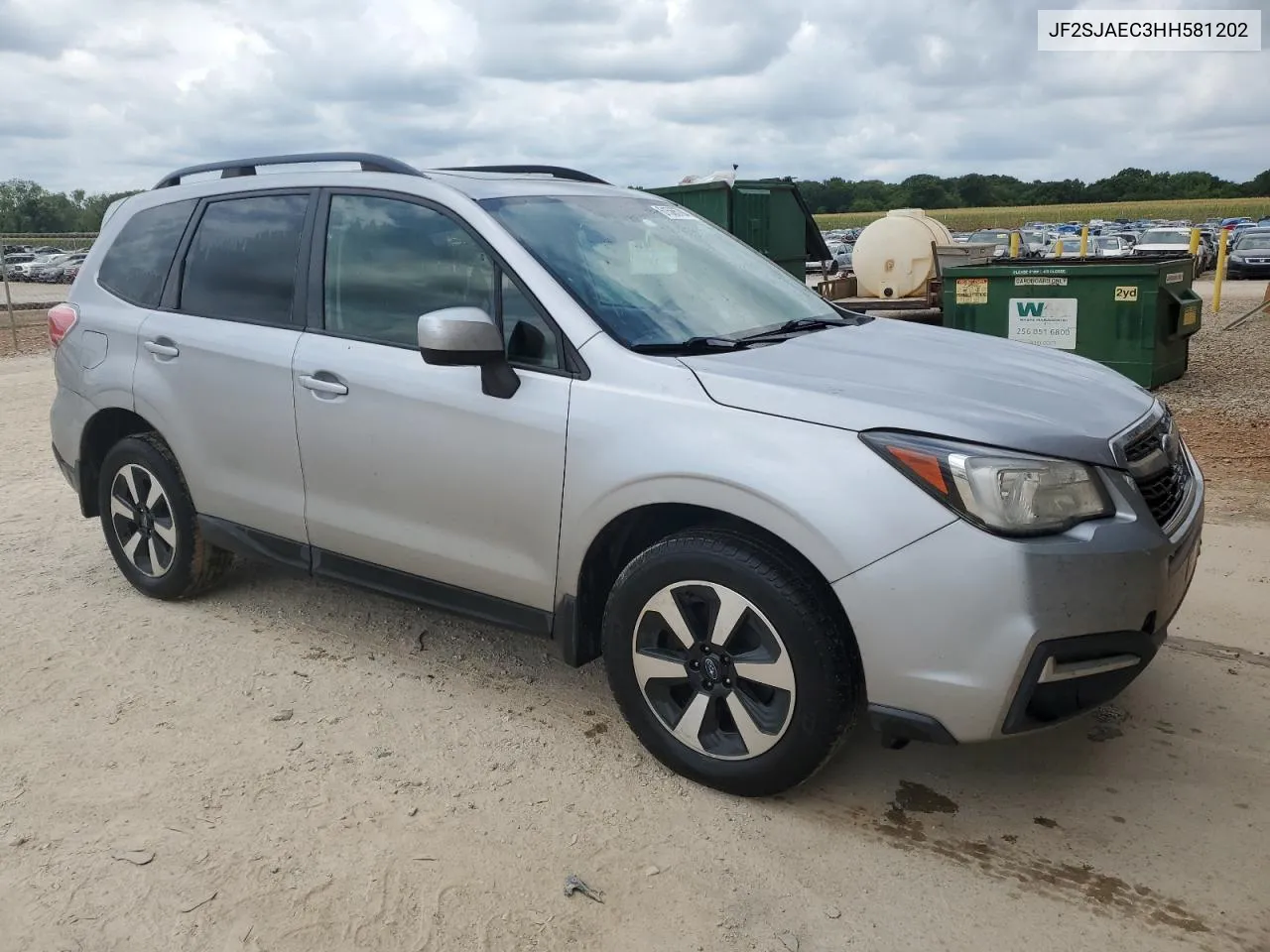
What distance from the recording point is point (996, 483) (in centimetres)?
270

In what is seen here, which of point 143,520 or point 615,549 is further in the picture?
point 143,520

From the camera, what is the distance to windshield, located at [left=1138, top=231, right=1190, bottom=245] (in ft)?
99.5

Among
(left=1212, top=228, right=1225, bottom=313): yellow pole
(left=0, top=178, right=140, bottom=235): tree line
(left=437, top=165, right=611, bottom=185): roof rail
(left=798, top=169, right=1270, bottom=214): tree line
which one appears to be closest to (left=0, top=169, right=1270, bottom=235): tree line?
(left=798, top=169, right=1270, bottom=214): tree line

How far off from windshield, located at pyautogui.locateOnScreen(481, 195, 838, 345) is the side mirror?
0.31m

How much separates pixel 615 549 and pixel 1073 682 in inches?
54.4

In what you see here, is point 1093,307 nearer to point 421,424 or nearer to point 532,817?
point 421,424

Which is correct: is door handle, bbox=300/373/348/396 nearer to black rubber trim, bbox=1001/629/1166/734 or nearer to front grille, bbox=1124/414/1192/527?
black rubber trim, bbox=1001/629/1166/734

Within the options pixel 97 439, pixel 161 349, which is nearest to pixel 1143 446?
pixel 161 349

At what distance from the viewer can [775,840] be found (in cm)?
302

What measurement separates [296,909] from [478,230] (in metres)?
2.11

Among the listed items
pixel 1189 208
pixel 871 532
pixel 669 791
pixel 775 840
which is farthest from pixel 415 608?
pixel 1189 208

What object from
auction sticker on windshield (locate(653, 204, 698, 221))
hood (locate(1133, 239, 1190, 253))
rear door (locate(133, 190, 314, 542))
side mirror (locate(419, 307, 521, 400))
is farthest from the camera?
hood (locate(1133, 239, 1190, 253))

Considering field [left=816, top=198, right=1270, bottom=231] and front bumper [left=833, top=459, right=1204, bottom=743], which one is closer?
front bumper [left=833, top=459, right=1204, bottom=743]

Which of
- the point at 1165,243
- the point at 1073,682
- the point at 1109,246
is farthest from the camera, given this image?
the point at 1109,246
